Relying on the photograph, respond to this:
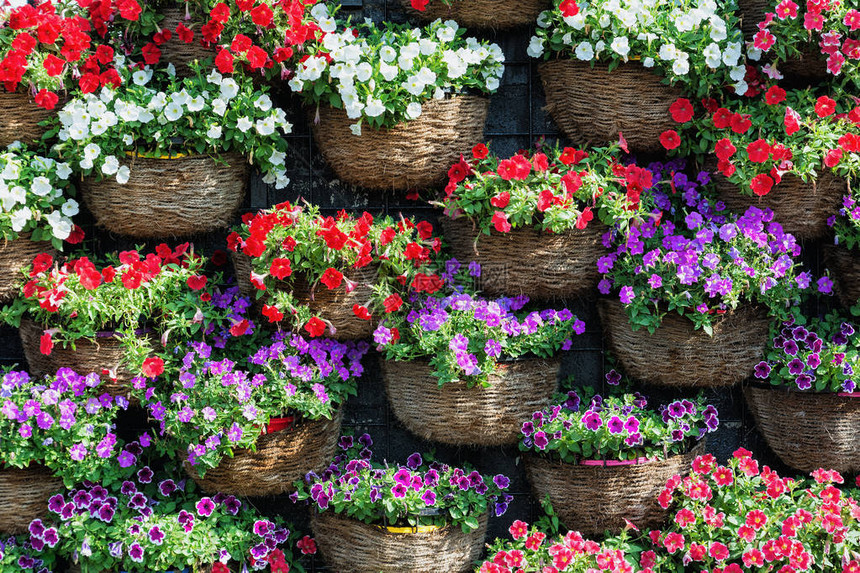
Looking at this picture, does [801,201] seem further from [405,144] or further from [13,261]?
[13,261]

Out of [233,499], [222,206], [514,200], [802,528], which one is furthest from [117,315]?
[802,528]

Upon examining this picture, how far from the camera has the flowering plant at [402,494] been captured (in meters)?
3.28

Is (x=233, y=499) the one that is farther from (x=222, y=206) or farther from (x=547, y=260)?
(x=547, y=260)

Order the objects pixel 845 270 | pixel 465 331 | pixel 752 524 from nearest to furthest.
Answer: pixel 752 524, pixel 465 331, pixel 845 270

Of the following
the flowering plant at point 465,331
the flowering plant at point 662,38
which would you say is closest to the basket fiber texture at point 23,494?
the flowering plant at point 465,331

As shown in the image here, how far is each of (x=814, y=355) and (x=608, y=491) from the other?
2.98 feet

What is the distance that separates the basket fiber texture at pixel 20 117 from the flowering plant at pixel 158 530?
1.31 meters

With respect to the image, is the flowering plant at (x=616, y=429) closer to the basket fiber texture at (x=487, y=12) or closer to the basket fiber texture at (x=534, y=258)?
the basket fiber texture at (x=534, y=258)

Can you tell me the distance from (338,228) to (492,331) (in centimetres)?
65

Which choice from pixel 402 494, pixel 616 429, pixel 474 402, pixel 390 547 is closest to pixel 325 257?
pixel 474 402

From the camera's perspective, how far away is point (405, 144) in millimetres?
3297

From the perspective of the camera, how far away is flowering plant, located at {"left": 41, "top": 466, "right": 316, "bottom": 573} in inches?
128

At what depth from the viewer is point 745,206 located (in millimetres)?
3377

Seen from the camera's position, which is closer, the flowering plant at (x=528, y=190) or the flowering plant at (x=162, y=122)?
the flowering plant at (x=528, y=190)
